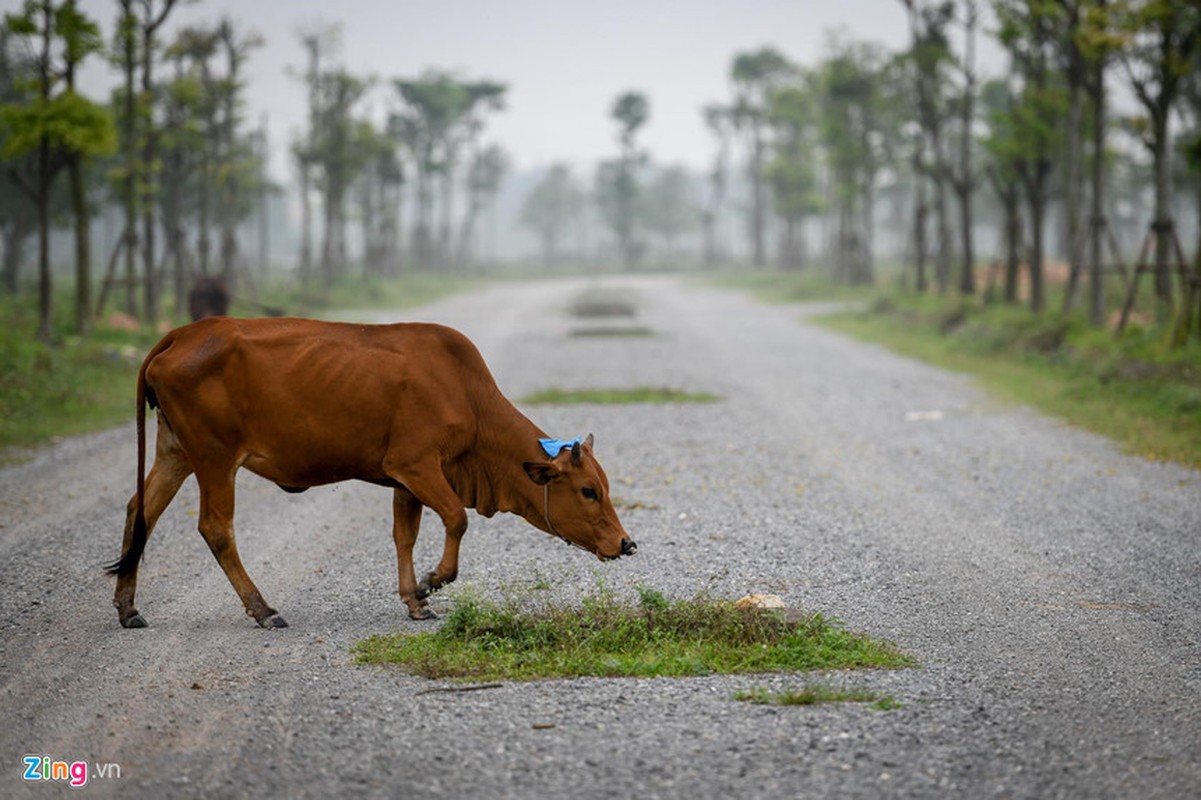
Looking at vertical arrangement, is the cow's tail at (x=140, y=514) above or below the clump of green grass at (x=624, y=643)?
above

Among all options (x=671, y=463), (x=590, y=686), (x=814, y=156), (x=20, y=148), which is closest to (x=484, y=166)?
(x=814, y=156)

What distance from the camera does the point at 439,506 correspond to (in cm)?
718

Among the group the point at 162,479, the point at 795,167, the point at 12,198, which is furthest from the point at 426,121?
the point at 162,479

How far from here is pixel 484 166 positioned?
110 meters

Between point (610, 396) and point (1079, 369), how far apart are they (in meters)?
7.29

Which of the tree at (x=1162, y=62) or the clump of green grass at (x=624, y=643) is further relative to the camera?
the tree at (x=1162, y=62)

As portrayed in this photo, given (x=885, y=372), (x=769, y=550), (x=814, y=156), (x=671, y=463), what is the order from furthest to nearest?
(x=814, y=156), (x=885, y=372), (x=671, y=463), (x=769, y=550)

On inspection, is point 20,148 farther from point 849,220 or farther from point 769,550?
point 849,220

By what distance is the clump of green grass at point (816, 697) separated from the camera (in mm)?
5754

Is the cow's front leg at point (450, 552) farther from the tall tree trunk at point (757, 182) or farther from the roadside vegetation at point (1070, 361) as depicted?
the tall tree trunk at point (757, 182)

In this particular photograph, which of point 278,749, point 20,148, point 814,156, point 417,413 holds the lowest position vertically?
point 278,749

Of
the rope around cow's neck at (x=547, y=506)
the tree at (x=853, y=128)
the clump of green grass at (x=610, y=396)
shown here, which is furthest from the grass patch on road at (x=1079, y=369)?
the tree at (x=853, y=128)

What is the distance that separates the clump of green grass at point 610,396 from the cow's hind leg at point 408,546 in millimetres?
9534

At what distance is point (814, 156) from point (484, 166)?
4307 centimetres
